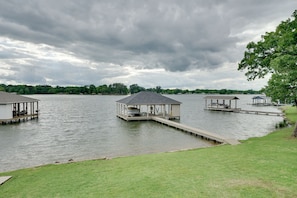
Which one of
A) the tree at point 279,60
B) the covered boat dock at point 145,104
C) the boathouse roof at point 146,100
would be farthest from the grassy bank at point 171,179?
the boathouse roof at point 146,100

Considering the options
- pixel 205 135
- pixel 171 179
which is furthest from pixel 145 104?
pixel 171 179

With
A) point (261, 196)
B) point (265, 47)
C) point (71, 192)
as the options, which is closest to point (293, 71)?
point (265, 47)

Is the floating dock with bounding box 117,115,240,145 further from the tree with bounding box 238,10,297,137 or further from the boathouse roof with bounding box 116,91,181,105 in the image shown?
the tree with bounding box 238,10,297,137

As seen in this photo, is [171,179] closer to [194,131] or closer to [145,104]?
[194,131]

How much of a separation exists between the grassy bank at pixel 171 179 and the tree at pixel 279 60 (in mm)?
4655

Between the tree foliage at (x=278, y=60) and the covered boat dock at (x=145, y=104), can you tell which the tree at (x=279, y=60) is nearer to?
the tree foliage at (x=278, y=60)

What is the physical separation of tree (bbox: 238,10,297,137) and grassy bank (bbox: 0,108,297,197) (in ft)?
15.3

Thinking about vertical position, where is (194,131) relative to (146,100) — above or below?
below

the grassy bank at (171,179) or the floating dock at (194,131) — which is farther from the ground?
the grassy bank at (171,179)

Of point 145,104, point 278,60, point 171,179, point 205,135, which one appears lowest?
point 205,135

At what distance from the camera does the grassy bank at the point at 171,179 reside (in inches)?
213

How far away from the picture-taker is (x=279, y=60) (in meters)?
11.0

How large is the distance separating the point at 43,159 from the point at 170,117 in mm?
21888

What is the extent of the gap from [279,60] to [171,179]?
851cm
